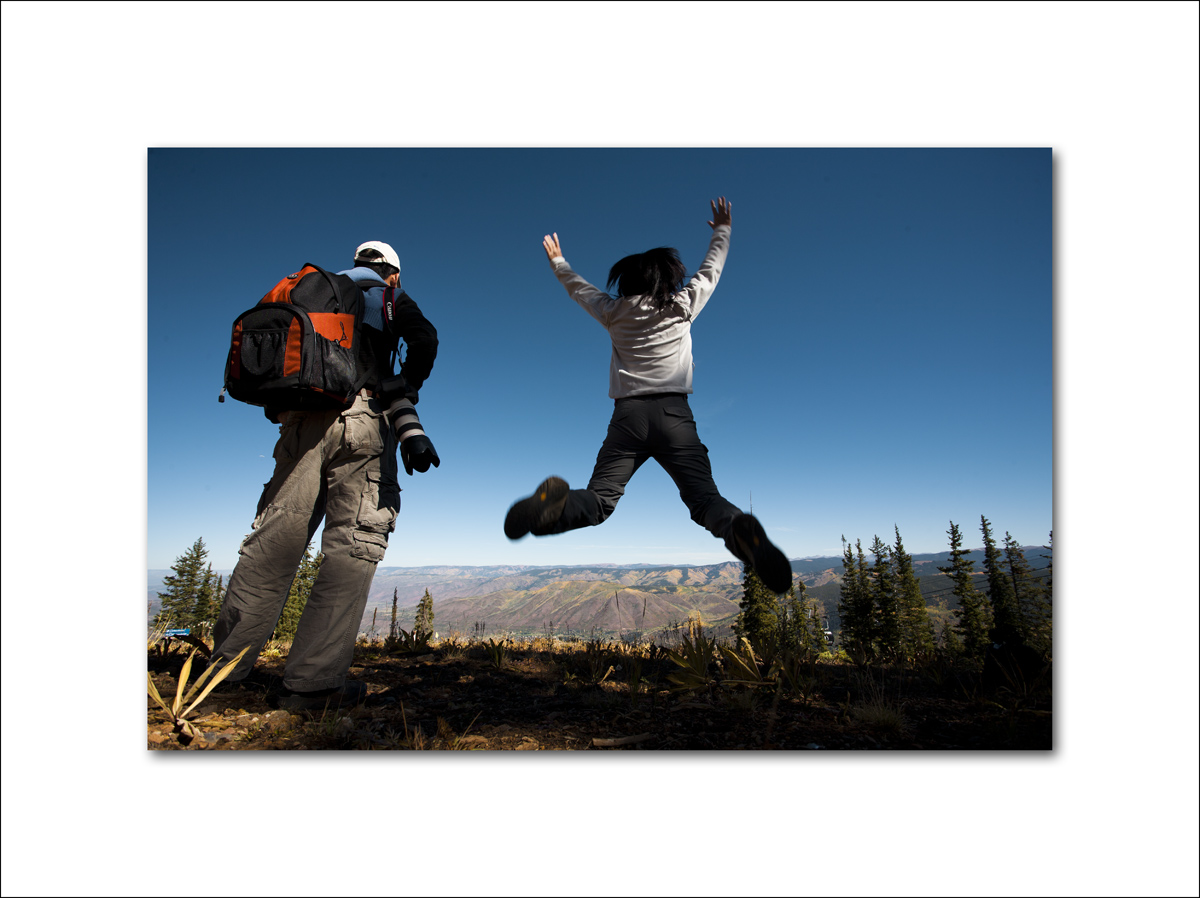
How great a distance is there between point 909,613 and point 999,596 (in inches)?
45.6

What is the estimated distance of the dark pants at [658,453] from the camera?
7.70 feet

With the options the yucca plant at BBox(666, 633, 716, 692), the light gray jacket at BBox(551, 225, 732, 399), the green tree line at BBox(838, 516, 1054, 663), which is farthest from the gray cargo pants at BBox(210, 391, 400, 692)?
the green tree line at BBox(838, 516, 1054, 663)

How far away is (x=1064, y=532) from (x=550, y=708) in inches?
115

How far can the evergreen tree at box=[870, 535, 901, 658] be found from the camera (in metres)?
3.47

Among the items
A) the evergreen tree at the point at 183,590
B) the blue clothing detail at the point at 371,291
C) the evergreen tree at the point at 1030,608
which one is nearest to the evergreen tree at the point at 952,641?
the evergreen tree at the point at 1030,608

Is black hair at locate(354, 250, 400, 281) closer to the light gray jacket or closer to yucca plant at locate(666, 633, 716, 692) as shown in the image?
the light gray jacket

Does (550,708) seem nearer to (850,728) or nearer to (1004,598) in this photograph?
(850,728)

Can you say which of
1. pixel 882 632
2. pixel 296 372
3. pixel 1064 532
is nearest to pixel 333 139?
pixel 296 372

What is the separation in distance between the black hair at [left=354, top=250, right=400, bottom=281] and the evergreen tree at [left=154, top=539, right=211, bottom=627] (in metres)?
1.97

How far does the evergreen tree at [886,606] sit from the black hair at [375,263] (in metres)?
3.95

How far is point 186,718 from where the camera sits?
2369mm

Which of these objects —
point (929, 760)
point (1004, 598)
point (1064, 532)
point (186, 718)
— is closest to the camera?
point (186, 718)

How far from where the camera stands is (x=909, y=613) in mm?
4012

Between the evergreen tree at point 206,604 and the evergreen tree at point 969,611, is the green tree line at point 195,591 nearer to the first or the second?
the evergreen tree at point 206,604
